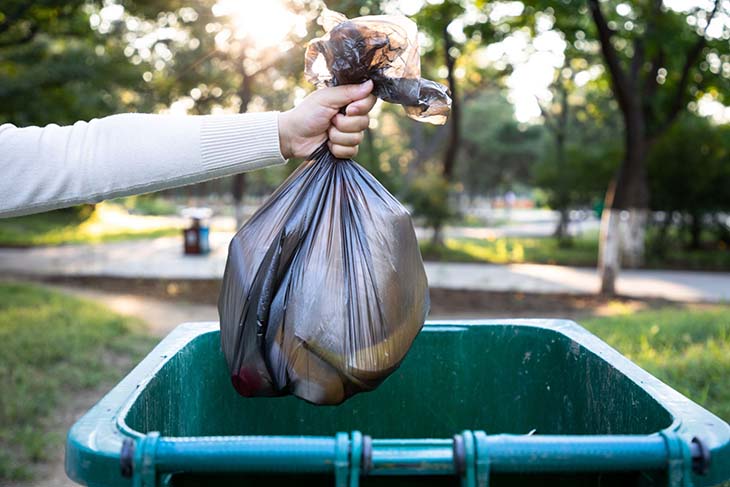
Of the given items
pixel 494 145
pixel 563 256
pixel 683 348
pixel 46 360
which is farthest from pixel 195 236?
pixel 494 145

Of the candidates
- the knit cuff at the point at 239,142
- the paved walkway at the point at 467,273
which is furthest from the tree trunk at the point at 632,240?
the knit cuff at the point at 239,142

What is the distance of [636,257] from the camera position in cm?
1338

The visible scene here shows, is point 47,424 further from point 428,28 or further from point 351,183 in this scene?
point 428,28

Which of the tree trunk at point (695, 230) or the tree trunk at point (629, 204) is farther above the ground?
the tree trunk at point (629, 204)

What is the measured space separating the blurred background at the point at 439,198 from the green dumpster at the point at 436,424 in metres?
1.96

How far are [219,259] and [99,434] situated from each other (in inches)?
563

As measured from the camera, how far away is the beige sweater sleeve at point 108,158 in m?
1.45

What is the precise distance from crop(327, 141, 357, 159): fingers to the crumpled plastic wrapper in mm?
155

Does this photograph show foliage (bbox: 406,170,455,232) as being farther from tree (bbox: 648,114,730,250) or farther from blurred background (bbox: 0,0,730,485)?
tree (bbox: 648,114,730,250)

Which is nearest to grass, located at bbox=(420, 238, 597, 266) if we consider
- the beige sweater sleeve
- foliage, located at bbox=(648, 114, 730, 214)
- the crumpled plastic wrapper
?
foliage, located at bbox=(648, 114, 730, 214)

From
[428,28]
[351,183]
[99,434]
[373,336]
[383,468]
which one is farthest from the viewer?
[428,28]

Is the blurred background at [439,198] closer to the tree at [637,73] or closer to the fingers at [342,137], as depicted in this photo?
the tree at [637,73]

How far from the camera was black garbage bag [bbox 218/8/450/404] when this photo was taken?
152 cm

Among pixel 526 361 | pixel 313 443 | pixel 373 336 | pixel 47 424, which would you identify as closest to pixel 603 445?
pixel 313 443
